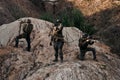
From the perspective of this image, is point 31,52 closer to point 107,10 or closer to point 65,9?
point 107,10

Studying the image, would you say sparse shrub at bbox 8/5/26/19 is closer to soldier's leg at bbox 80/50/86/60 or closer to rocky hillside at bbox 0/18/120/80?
rocky hillside at bbox 0/18/120/80

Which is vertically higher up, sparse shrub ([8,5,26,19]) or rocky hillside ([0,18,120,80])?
sparse shrub ([8,5,26,19])

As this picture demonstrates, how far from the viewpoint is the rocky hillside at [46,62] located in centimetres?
2102

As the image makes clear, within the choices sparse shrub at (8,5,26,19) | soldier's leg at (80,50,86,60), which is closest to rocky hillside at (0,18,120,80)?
soldier's leg at (80,50,86,60)

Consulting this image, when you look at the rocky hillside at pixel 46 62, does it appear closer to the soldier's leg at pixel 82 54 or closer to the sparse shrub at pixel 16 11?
the soldier's leg at pixel 82 54

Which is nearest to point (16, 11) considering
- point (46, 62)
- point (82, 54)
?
point (46, 62)

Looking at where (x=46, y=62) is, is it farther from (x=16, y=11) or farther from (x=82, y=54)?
(x=16, y=11)

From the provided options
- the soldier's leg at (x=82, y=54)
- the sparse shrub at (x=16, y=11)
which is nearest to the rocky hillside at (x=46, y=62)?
the soldier's leg at (x=82, y=54)

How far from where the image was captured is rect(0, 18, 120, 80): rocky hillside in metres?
21.0

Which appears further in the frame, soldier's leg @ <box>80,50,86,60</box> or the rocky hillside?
soldier's leg @ <box>80,50,86,60</box>

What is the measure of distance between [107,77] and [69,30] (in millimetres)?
9327

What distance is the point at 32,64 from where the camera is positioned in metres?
23.2

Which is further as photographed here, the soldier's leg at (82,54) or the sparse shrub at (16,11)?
the sparse shrub at (16,11)

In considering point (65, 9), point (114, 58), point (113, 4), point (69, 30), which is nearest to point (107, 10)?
point (113, 4)
